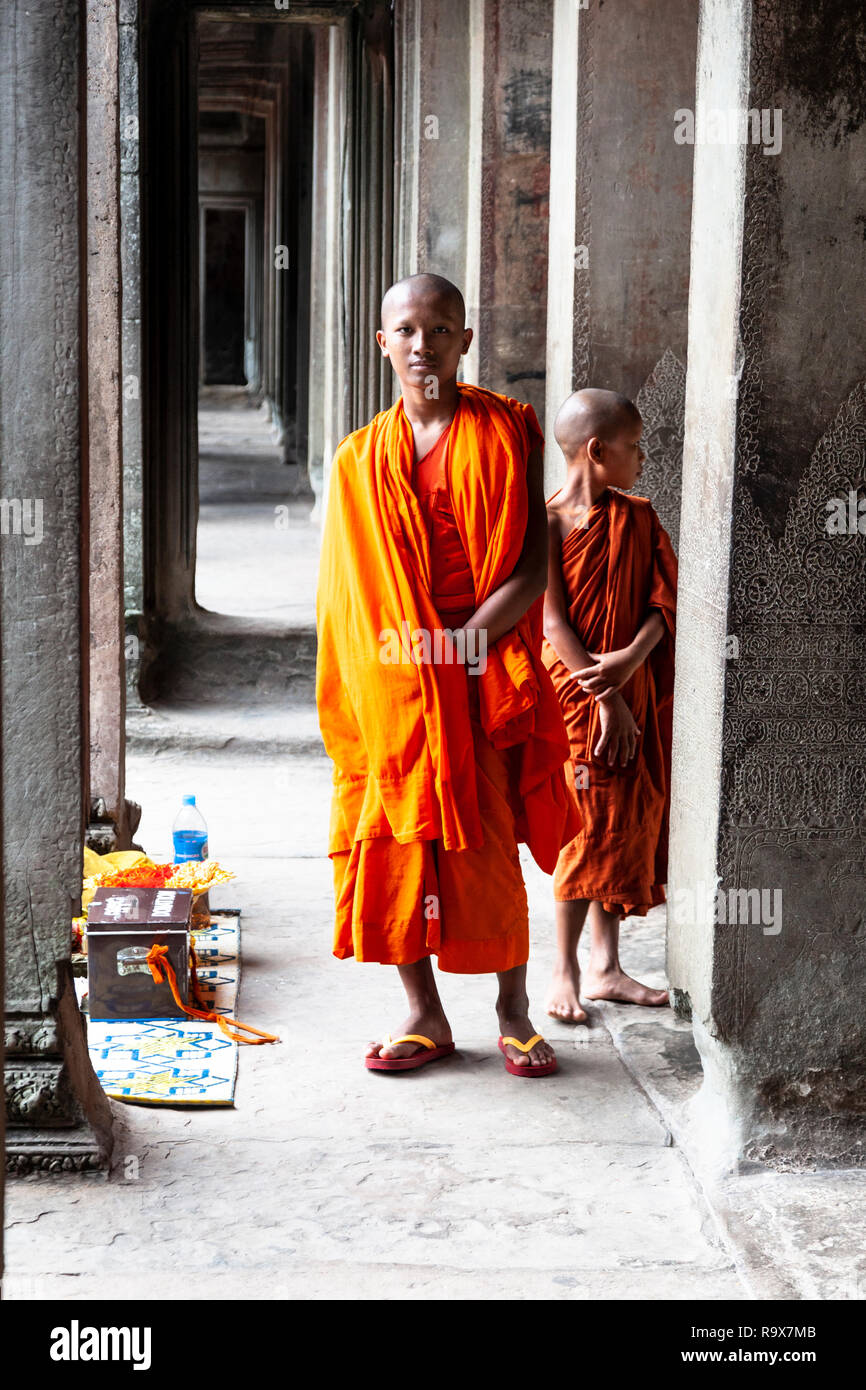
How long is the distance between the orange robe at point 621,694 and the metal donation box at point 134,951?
1.05 m

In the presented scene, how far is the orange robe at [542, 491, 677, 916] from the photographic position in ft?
14.1

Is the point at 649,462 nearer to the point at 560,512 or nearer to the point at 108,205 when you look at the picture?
the point at 560,512

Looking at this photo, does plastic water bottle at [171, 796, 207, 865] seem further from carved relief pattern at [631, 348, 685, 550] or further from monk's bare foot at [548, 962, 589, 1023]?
carved relief pattern at [631, 348, 685, 550]

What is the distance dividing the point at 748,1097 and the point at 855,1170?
0.28 metres

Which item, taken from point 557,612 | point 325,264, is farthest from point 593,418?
point 325,264

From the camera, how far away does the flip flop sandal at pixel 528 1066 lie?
396cm

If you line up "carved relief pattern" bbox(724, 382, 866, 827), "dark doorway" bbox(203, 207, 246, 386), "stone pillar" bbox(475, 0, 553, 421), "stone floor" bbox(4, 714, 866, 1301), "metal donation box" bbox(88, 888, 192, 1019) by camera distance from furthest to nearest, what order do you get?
1. "dark doorway" bbox(203, 207, 246, 386)
2. "stone pillar" bbox(475, 0, 553, 421)
3. "metal donation box" bbox(88, 888, 192, 1019)
4. "carved relief pattern" bbox(724, 382, 866, 827)
5. "stone floor" bbox(4, 714, 866, 1301)

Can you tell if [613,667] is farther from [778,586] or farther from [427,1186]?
[427,1186]

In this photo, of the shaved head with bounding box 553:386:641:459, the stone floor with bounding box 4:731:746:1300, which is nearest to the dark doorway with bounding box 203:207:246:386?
the shaved head with bounding box 553:386:641:459

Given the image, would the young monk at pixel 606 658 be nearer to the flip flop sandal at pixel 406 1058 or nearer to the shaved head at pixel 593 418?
the shaved head at pixel 593 418

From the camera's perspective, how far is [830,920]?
11.3ft

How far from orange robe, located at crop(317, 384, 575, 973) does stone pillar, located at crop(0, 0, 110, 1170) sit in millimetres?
694

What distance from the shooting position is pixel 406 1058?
3.99 meters

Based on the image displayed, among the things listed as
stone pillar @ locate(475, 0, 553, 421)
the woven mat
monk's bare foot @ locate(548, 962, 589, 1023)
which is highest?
Answer: stone pillar @ locate(475, 0, 553, 421)
